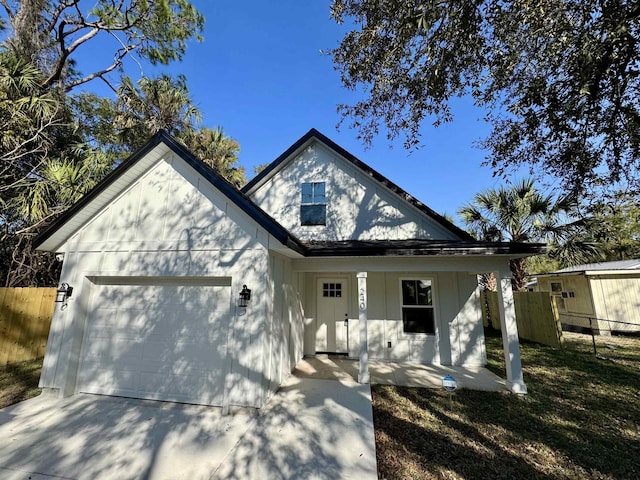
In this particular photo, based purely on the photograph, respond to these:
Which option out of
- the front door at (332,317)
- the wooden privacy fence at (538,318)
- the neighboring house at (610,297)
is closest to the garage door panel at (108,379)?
the front door at (332,317)

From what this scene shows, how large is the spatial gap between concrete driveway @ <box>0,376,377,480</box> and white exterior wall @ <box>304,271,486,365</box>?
2.72 meters

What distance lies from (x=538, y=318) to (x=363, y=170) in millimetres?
8882

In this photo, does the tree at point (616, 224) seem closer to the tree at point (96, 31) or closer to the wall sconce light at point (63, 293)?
the wall sconce light at point (63, 293)

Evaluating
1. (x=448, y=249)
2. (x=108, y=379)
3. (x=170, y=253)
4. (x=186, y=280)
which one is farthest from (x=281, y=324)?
(x=448, y=249)

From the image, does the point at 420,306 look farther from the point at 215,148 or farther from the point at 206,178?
the point at 215,148

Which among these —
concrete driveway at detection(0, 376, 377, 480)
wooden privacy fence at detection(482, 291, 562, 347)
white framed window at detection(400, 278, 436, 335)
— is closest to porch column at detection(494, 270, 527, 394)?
white framed window at detection(400, 278, 436, 335)

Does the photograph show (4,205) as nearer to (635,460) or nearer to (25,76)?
(25,76)

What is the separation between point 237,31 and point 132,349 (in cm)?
1026

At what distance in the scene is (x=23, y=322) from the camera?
24.7 ft

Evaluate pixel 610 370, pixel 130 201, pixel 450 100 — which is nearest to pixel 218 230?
pixel 130 201

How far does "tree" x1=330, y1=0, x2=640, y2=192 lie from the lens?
4852mm

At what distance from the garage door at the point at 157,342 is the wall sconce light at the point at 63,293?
457 millimetres

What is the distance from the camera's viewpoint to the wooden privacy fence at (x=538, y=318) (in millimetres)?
9414

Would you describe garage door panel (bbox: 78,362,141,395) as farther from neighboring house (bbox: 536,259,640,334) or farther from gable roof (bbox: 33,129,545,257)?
neighboring house (bbox: 536,259,640,334)
